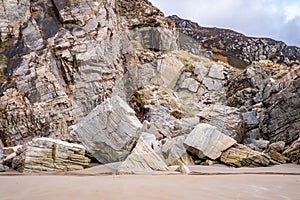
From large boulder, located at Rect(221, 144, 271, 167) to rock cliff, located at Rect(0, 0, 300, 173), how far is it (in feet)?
0.16

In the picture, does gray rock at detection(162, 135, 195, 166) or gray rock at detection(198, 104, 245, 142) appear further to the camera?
gray rock at detection(198, 104, 245, 142)

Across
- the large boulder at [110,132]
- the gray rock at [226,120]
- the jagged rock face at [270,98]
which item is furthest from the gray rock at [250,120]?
the large boulder at [110,132]

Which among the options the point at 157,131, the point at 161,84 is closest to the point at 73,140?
the point at 157,131

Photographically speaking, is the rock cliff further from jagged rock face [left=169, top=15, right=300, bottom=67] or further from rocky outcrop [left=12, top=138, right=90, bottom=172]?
jagged rock face [left=169, top=15, right=300, bottom=67]

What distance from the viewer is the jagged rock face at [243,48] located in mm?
40656

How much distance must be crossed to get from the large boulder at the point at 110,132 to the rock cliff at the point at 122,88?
1.4 inches

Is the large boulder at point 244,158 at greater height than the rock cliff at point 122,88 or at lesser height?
lesser

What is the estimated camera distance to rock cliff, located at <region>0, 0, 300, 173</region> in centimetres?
1109

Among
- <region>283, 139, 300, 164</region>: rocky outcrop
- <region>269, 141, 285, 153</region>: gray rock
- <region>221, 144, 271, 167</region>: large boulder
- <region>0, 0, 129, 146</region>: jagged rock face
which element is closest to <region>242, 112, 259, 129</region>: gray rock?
<region>269, 141, 285, 153</region>: gray rock

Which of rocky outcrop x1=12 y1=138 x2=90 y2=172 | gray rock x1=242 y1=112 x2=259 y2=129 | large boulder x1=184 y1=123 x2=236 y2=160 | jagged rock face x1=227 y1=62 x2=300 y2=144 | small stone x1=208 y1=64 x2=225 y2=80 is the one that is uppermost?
small stone x1=208 y1=64 x2=225 y2=80

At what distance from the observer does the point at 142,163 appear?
29.8 ft

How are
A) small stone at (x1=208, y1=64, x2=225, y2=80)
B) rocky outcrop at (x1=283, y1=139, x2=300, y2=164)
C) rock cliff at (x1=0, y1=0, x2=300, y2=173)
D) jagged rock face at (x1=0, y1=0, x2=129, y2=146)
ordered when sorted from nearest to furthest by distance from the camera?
rocky outcrop at (x1=283, y1=139, x2=300, y2=164) < rock cliff at (x1=0, y1=0, x2=300, y2=173) < jagged rock face at (x1=0, y1=0, x2=129, y2=146) < small stone at (x1=208, y1=64, x2=225, y2=80)

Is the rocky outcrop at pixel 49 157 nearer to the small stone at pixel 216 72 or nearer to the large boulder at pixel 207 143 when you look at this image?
the large boulder at pixel 207 143

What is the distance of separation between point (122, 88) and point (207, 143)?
1075 centimetres
